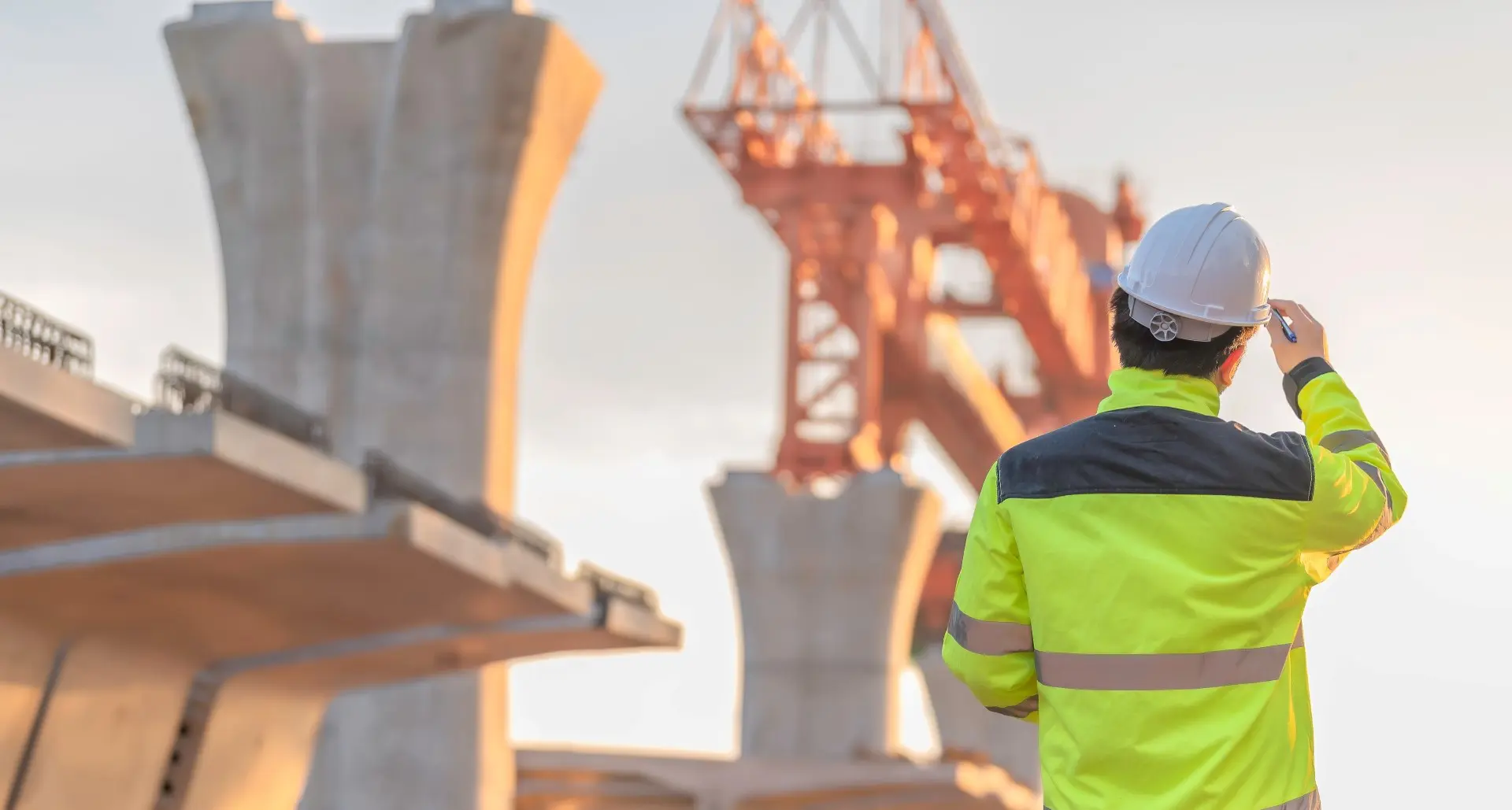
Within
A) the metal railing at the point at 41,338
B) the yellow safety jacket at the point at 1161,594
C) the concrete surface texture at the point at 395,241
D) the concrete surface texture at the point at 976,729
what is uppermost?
the concrete surface texture at the point at 976,729

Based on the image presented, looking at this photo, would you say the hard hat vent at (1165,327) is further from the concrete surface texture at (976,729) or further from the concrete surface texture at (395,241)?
the concrete surface texture at (976,729)

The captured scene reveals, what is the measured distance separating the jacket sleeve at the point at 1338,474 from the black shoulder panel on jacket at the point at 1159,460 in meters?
0.05

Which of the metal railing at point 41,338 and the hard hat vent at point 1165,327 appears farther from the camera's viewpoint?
the metal railing at point 41,338

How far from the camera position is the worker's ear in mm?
4488

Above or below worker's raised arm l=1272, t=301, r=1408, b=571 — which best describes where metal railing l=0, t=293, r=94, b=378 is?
above

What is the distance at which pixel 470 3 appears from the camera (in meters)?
26.0

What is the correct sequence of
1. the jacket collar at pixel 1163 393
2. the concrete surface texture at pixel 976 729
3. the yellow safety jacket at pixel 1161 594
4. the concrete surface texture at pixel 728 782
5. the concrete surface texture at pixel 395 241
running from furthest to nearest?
the concrete surface texture at pixel 976 729
the concrete surface texture at pixel 728 782
the concrete surface texture at pixel 395 241
the jacket collar at pixel 1163 393
the yellow safety jacket at pixel 1161 594

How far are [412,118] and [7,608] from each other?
410 inches

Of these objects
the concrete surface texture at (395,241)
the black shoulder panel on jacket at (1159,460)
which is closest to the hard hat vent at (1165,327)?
the black shoulder panel on jacket at (1159,460)

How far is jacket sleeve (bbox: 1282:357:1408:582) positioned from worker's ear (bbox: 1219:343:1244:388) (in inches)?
8.2

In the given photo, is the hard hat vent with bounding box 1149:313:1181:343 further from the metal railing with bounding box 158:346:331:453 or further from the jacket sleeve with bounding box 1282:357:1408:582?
the metal railing with bounding box 158:346:331:453

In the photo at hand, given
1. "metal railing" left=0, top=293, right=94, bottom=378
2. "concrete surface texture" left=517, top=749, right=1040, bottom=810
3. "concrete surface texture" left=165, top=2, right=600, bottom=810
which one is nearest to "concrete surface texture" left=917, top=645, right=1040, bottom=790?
"concrete surface texture" left=517, top=749, right=1040, bottom=810

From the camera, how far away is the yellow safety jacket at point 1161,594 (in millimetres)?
4164

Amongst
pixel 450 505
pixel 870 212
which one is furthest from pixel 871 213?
pixel 450 505
